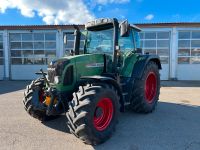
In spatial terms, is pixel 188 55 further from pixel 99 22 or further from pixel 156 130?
pixel 156 130

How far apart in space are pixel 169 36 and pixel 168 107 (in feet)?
31.7

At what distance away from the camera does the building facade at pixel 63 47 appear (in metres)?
16.0

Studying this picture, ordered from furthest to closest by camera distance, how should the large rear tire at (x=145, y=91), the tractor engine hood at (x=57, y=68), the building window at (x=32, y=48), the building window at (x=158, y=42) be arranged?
the building window at (x=32, y=48) < the building window at (x=158, y=42) < the large rear tire at (x=145, y=91) < the tractor engine hood at (x=57, y=68)

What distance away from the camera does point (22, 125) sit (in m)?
5.64

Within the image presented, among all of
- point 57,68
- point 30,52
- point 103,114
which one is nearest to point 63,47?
point 30,52

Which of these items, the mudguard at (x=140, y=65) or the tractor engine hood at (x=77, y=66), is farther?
the mudguard at (x=140, y=65)

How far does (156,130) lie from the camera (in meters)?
5.31

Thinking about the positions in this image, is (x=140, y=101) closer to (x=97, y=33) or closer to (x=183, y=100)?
(x=97, y=33)

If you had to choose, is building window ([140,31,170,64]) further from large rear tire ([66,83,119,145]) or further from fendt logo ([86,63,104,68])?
large rear tire ([66,83,119,145])

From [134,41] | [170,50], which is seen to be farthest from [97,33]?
[170,50]

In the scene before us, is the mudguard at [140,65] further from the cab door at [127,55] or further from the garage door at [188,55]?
the garage door at [188,55]

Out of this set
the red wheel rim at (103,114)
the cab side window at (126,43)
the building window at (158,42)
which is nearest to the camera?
the red wheel rim at (103,114)

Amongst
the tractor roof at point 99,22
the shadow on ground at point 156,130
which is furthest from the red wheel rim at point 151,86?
the tractor roof at point 99,22

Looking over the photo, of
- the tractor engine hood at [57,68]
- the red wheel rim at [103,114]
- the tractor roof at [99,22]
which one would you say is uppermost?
the tractor roof at [99,22]
